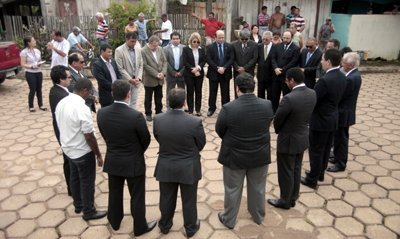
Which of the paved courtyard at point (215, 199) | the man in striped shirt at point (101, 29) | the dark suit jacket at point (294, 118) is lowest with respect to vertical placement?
the paved courtyard at point (215, 199)

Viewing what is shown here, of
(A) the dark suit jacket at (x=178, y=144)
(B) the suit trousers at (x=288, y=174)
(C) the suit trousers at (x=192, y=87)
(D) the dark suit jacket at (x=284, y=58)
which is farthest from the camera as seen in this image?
(C) the suit trousers at (x=192, y=87)

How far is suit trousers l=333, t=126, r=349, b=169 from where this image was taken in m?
4.67

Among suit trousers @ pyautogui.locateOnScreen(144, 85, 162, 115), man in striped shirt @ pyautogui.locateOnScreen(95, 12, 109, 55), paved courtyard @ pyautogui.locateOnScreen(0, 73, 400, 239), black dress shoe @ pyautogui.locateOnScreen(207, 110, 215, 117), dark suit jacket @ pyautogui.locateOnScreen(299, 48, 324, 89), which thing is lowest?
paved courtyard @ pyautogui.locateOnScreen(0, 73, 400, 239)

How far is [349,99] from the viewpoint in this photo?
459 cm

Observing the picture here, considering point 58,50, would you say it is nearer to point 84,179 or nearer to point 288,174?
point 84,179

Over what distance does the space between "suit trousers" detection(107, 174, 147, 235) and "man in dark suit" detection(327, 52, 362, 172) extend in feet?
10.4

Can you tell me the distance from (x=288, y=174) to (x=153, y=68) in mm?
4014

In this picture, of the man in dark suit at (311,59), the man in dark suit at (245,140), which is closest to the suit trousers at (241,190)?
the man in dark suit at (245,140)

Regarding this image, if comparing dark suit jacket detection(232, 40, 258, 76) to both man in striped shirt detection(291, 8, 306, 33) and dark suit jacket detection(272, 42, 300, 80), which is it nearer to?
dark suit jacket detection(272, 42, 300, 80)

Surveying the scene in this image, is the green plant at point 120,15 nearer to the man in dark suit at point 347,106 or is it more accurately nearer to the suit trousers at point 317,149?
the man in dark suit at point 347,106

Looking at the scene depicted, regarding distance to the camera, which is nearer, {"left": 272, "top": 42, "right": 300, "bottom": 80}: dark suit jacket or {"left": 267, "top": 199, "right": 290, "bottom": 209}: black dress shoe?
{"left": 267, "top": 199, "right": 290, "bottom": 209}: black dress shoe

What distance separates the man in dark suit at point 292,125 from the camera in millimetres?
3500

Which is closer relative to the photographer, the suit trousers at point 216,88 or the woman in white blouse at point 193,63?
the woman in white blouse at point 193,63

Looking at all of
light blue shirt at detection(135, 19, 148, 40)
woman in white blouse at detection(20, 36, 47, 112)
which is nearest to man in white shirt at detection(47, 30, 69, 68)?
woman in white blouse at detection(20, 36, 47, 112)
